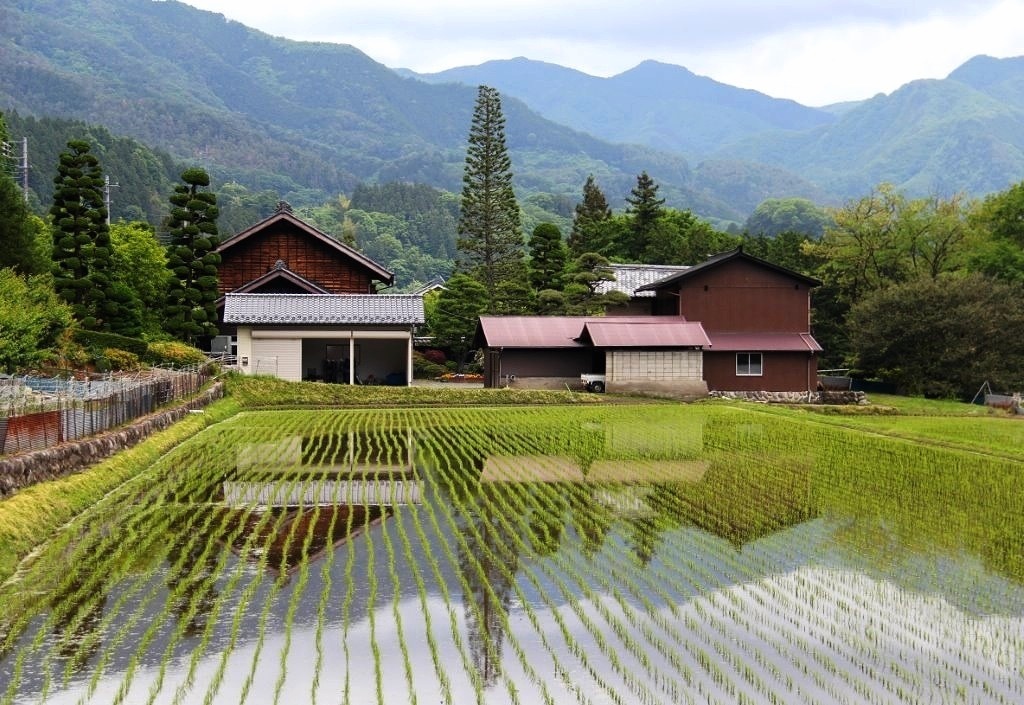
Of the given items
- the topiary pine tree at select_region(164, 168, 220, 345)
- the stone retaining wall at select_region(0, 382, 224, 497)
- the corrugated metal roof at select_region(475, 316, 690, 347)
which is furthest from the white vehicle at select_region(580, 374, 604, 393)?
the stone retaining wall at select_region(0, 382, 224, 497)

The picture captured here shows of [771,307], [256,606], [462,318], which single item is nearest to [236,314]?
[462,318]

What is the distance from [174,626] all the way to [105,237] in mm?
31052

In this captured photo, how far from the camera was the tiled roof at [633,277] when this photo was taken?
46.0 m

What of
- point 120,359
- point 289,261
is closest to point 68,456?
point 120,359

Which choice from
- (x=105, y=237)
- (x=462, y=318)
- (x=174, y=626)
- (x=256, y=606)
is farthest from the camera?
(x=462, y=318)

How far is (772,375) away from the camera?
3819 centimetres

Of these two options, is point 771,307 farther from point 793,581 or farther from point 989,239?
point 793,581

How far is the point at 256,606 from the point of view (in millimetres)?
9609

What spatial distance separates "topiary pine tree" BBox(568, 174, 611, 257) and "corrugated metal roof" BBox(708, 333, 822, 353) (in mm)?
27780

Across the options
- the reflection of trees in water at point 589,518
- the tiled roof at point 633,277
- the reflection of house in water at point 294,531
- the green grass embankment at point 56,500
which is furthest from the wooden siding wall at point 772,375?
the reflection of house in water at point 294,531

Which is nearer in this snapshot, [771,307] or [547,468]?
[547,468]

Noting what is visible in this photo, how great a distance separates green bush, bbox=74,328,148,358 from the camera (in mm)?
30702

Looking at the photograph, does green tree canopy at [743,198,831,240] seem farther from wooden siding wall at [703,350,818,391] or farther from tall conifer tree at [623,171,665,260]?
wooden siding wall at [703,350,818,391]

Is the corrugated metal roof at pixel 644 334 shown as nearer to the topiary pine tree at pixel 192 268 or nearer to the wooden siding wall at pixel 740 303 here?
the wooden siding wall at pixel 740 303
